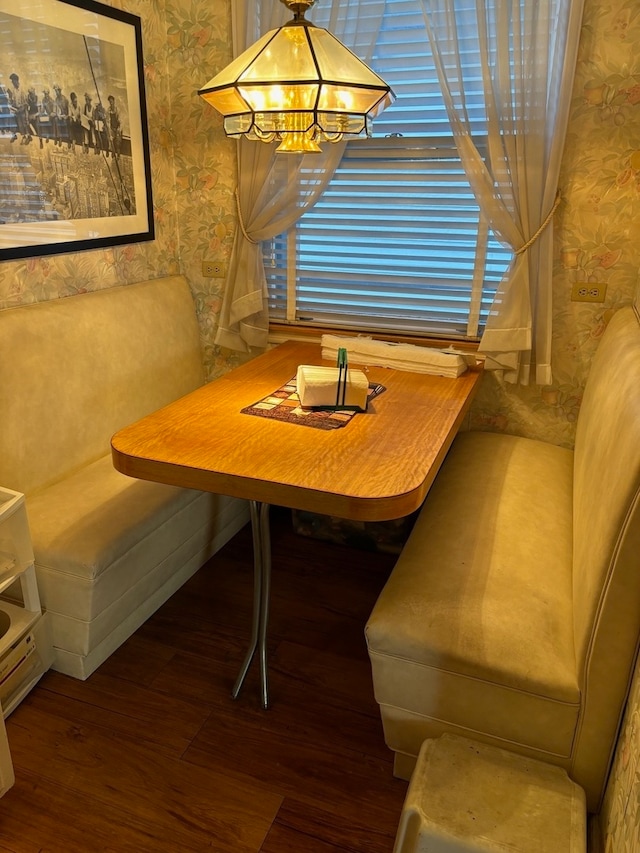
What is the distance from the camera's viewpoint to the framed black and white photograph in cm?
198

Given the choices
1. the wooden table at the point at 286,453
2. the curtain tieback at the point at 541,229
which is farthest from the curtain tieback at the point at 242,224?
the curtain tieback at the point at 541,229

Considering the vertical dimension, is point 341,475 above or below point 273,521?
above

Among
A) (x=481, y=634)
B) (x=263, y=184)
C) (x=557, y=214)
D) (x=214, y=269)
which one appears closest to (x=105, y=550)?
(x=481, y=634)

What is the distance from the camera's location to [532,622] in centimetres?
150

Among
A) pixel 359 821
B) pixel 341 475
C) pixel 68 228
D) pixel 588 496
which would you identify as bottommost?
pixel 359 821

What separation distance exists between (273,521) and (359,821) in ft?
4.89

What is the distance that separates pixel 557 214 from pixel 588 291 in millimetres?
307

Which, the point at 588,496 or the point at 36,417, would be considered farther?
the point at 36,417

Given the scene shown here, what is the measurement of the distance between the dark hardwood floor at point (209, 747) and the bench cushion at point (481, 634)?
0.74 feet

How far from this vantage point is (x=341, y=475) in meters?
1.45

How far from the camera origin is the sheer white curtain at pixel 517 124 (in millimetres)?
2068

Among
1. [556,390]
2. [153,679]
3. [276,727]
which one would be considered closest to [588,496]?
[556,390]

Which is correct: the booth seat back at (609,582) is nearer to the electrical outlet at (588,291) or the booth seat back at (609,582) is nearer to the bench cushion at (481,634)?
the bench cushion at (481,634)

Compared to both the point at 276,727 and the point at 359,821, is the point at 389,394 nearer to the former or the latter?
the point at 276,727
